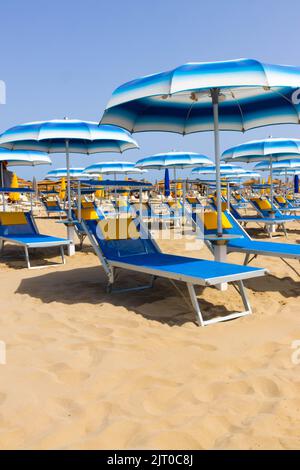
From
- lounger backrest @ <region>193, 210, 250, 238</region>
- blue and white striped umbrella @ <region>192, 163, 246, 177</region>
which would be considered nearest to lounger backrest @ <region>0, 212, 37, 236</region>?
lounger backrest @ <region>193, 210, 250, 238</region>

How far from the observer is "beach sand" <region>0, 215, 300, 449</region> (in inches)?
76.9

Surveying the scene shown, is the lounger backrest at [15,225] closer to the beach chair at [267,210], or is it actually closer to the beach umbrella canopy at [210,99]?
the beach umbrella canopy at [210,99]

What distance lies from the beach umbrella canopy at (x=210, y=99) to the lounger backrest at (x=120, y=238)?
0.97m

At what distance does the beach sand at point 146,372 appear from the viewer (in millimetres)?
1954

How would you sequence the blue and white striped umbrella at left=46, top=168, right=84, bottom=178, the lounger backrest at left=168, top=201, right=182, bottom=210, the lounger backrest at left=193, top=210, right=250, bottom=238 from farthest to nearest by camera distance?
1. the blue and white striped umbrella at left=46, top=168, right=84, bottom=178
2. the lounger backrest at left=168, top=201, right=182, bottom=210
3. the lounger backrest at left=193, top=210, right=250, bottom=238

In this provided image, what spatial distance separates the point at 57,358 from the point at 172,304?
4.82 feet

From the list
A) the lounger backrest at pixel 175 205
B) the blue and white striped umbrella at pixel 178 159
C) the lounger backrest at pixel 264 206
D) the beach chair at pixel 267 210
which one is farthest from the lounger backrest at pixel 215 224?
the lounger backrest at pixel 175 205

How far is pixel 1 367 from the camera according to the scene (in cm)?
272

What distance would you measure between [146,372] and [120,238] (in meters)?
2.51

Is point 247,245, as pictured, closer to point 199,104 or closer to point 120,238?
point 120,238

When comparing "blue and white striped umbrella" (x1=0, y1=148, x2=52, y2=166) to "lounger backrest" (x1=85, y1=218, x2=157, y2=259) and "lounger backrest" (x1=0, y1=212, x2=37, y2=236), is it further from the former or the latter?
"lounger backrest" (x1=85, y1=218, x2=157, y2=259)

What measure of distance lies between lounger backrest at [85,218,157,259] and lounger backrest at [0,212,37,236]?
2559 mm

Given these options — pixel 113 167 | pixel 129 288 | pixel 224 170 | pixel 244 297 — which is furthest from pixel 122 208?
pixel 244 297
